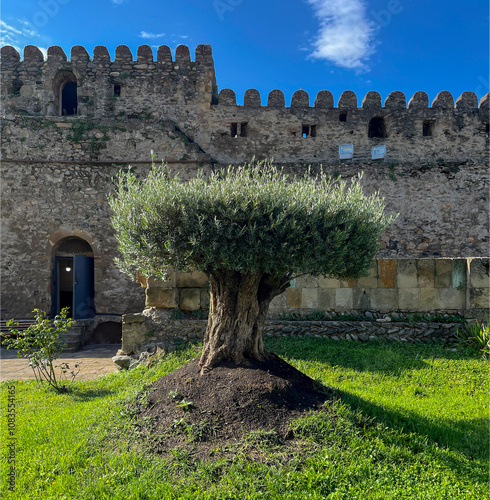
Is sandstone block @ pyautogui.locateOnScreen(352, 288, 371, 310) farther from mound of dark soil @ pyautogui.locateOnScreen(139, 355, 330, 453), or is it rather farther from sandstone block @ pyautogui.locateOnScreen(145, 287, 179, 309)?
sandstone block @ pyautogui.locateOnScreen(145, 287, 179, 309)

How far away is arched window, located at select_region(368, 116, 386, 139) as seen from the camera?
14.8 metres

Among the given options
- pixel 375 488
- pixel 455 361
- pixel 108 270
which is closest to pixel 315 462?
pixel 375 488

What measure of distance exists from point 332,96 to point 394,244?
21.0 feet

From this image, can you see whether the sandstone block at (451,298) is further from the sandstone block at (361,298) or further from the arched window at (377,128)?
the arched window at (377,128)

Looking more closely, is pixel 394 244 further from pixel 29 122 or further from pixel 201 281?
pixel 29 122

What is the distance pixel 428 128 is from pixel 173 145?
10.2 m

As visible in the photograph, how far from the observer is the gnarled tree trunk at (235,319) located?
4246 millimetres

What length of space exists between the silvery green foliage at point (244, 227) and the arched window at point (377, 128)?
1226cm

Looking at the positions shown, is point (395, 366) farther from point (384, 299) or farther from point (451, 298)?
point (451, 298)

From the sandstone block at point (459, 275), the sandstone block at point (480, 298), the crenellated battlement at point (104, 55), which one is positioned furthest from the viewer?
the crenellated battlement at point (104, 55)

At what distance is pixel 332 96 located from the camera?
573 inches

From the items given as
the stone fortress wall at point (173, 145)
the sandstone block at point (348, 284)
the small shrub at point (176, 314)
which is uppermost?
the stone fortress wall at point (173, 145)

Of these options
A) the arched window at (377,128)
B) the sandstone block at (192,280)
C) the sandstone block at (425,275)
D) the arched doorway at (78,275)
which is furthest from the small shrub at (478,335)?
the arched doorway at (78,275)

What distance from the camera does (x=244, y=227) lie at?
3711 millimetres
